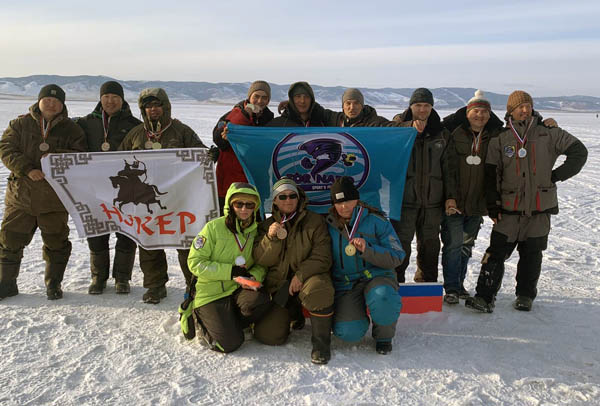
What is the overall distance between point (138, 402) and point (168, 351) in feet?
2.40

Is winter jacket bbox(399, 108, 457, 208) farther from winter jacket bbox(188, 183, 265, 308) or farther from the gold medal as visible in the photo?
winter jacket bbox(188, 183, 265, 308)

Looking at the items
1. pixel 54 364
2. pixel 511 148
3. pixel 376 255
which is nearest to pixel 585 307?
pixel 511 148

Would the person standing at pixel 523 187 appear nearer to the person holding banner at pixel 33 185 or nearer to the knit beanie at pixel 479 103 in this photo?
the knit beanie at pixel 479 103

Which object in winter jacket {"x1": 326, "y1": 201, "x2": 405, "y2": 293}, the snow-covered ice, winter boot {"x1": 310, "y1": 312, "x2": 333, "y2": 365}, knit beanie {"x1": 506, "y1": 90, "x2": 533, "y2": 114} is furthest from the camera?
knit beanie {"x1": 506, "y1": 90, "x2": 533, "y2": 114}

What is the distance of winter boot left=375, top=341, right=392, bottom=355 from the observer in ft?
12.4

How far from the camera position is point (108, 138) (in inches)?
195

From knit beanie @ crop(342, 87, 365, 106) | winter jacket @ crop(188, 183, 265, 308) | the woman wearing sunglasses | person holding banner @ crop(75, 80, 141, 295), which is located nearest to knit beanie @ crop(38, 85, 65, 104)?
person holding banner @ crop(75, 80, 141, 295)

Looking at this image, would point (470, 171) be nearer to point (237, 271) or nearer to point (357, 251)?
point (357, 251)

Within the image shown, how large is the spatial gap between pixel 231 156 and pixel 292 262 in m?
1.49

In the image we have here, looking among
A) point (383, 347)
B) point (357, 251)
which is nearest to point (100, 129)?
point (357, 251)

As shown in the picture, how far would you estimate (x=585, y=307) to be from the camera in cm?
472

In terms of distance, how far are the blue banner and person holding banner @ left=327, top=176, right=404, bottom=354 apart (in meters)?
0.81

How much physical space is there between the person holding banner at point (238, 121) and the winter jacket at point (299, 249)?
3.55 ft

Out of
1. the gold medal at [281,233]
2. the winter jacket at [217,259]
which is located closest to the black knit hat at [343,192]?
the gold medal at [281,233]
